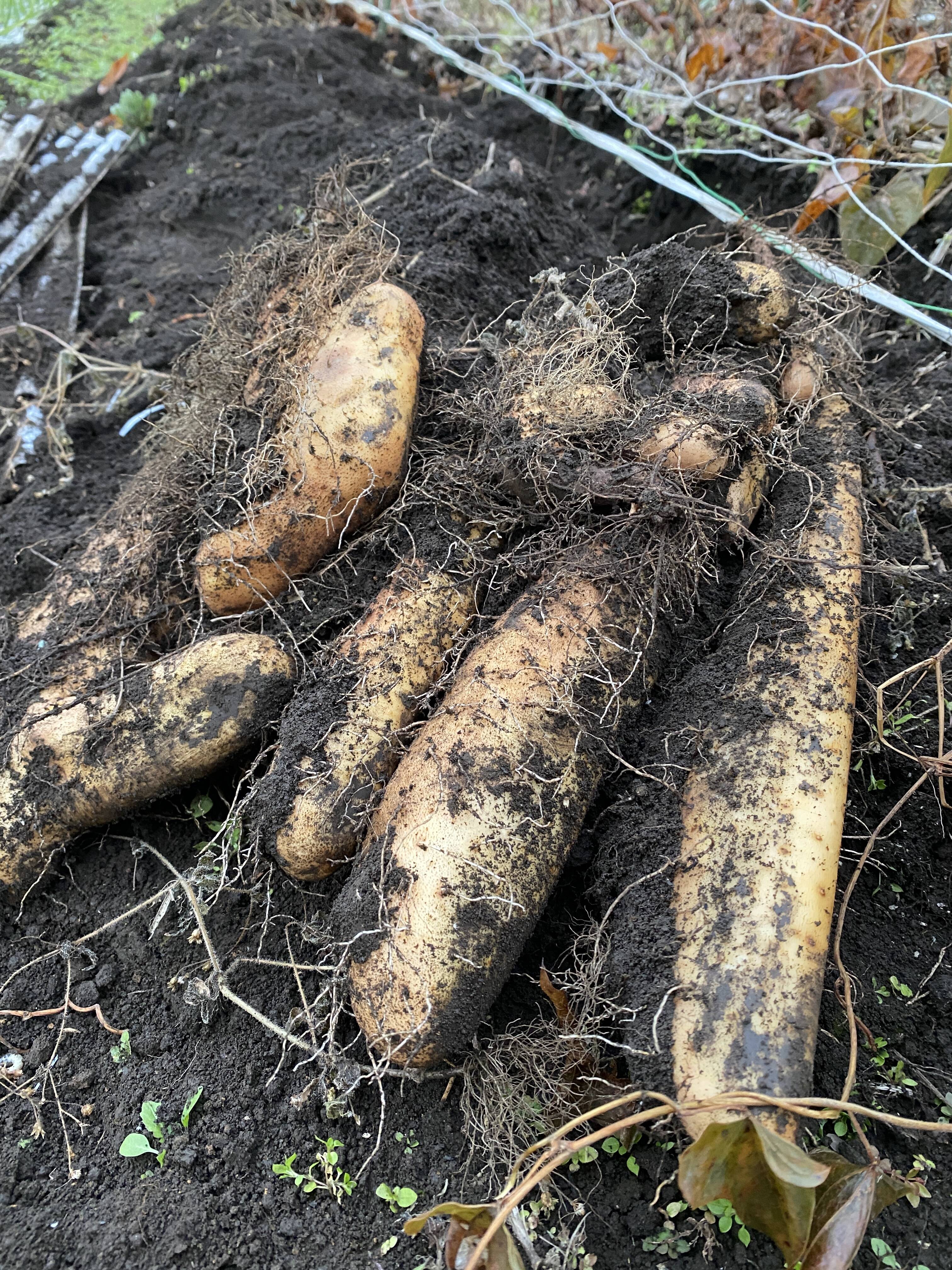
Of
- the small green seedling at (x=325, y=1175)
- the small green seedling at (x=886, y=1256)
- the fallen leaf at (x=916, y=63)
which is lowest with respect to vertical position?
the small green seedling at (x=886, y=1256)

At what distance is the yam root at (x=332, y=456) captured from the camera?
1.89 m

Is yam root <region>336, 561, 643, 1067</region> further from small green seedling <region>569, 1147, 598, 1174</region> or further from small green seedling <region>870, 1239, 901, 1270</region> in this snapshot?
small green seedling <region>870, 1239, 901, 1270</region>

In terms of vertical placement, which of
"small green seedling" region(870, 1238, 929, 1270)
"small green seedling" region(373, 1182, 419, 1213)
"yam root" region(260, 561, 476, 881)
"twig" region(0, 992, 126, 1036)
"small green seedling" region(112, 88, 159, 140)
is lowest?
"small green seedling" region(870, 1238, 929, 1270)

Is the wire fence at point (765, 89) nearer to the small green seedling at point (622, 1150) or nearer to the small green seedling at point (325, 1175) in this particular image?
the small green seedling at point (622, 1150)

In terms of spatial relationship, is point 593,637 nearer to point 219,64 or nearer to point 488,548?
point 488,548

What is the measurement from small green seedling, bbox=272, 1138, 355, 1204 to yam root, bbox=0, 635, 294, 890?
774 millimetres

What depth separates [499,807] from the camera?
1.57m

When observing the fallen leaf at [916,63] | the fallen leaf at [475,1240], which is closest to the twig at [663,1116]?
the fallen leaf at [475,1240]

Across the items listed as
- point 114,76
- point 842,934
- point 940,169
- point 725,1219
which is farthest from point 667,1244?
point 114,76

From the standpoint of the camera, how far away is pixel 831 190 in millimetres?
2506

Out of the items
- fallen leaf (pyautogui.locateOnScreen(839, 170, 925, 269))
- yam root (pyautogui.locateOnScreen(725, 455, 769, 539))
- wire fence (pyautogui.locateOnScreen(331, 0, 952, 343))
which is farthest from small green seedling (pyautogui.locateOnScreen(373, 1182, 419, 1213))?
fallen leaf (pyautogui.locateOnScreen(839, 170, 925, 269))

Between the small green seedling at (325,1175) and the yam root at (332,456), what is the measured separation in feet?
3.71

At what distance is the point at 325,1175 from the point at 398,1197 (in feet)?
0.45

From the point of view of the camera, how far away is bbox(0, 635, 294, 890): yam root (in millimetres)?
1797
